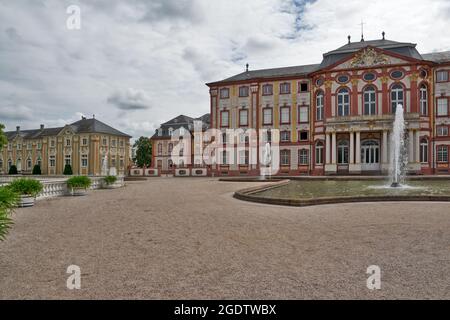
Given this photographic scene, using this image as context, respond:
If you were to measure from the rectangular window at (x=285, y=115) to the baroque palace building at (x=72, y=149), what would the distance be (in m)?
28.8

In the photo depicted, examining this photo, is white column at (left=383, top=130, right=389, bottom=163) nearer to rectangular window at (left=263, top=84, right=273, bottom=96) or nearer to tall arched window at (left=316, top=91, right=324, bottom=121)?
tall arched window at (left=316, top=91, right=324, bottom=121)

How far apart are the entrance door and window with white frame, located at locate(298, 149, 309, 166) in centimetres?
638

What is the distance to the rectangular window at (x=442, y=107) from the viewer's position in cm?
3366

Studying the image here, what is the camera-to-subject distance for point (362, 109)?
3469cm

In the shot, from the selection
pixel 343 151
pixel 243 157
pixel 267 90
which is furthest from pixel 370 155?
pixel 243 157

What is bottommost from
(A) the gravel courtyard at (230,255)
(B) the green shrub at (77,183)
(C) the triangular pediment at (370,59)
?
(A) the gravel courtyard at (230,255)

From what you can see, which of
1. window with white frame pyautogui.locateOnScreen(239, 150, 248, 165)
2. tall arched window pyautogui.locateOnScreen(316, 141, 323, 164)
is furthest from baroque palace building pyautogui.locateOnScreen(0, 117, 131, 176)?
tall arched window pyautogui.locateOnScreen(316, 141, 323, 164)

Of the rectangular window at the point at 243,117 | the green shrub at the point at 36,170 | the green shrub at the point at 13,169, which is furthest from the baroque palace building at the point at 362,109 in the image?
the green shrub at the point at 13,169

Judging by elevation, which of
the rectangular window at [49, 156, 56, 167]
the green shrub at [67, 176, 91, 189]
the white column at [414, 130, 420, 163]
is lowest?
the green shrub at [67, 176, 91, 189]

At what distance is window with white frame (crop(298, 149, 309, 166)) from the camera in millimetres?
38406

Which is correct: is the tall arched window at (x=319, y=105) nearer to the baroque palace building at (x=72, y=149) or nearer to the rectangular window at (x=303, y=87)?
the rectangular window at (x=303, y=87)

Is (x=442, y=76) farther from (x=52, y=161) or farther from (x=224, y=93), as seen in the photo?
(x=52, y=161)
